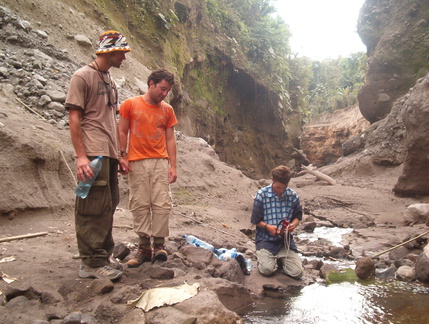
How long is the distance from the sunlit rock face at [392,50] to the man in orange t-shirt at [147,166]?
1852 centimetres

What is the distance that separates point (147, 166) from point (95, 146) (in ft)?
2.08

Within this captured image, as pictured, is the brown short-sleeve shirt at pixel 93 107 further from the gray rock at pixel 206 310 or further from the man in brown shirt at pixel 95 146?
the gray rock at pixel 206 310

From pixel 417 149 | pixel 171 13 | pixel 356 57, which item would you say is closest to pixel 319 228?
pixel 417 149

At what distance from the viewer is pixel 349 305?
344 centimetres

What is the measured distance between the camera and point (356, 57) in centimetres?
3688

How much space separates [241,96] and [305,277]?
18.7 metres

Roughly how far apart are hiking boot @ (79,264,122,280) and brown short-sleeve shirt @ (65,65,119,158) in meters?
0.91

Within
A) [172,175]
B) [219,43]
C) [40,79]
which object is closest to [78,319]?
[172,175]

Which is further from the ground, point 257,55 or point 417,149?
point 257,55

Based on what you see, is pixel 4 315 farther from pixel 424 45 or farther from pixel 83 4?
pixel 424 45

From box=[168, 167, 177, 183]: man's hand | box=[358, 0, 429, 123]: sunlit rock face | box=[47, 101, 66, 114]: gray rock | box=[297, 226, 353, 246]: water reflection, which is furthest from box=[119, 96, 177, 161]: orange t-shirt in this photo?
box=[358, 0, 429, 123]: sunlit rock face

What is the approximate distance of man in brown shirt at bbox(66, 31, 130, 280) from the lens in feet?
9.16

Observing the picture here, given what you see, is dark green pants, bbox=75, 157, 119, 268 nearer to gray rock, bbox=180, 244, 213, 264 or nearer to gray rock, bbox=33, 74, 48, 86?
gray rock, bbox=180, 244, 213, 264

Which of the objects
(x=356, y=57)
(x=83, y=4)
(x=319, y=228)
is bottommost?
(x=319, y=228)
